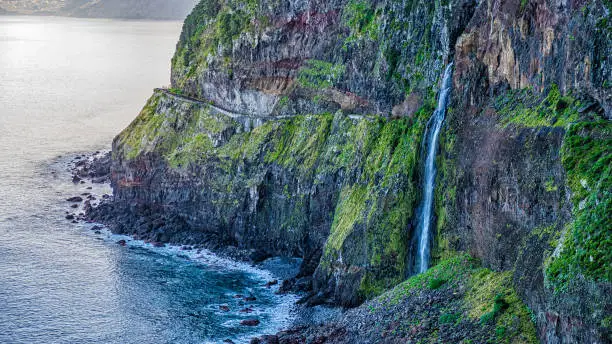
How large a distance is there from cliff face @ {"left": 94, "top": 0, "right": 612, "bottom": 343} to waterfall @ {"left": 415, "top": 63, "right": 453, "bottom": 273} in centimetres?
85

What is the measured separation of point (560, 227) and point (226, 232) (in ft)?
149

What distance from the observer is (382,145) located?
63812 mm

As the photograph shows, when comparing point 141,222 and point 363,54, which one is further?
point 141,222

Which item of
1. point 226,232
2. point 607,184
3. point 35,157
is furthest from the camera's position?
point 35,157

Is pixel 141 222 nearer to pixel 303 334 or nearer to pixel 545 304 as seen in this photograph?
pixel 303 334

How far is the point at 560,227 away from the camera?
38.7m

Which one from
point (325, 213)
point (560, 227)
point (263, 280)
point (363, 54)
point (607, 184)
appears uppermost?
point (363, 54)

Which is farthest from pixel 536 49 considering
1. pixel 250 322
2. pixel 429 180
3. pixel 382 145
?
pixel 250 322

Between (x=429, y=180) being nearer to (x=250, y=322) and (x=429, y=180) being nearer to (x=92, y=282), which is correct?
(x=250, y=322)

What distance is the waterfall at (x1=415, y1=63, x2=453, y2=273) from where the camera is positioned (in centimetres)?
5606

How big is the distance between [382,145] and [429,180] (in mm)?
8027

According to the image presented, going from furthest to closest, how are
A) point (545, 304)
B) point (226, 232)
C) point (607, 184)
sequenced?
1. point (226, 232)
2. point (545, 304)
3. point (607, 184)

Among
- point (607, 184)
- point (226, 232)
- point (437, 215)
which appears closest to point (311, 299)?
point (437, 215)

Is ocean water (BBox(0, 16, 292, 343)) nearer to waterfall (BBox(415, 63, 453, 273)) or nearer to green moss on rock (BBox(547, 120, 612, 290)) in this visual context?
waterfall (BBox(415, 63, 453, 273))
